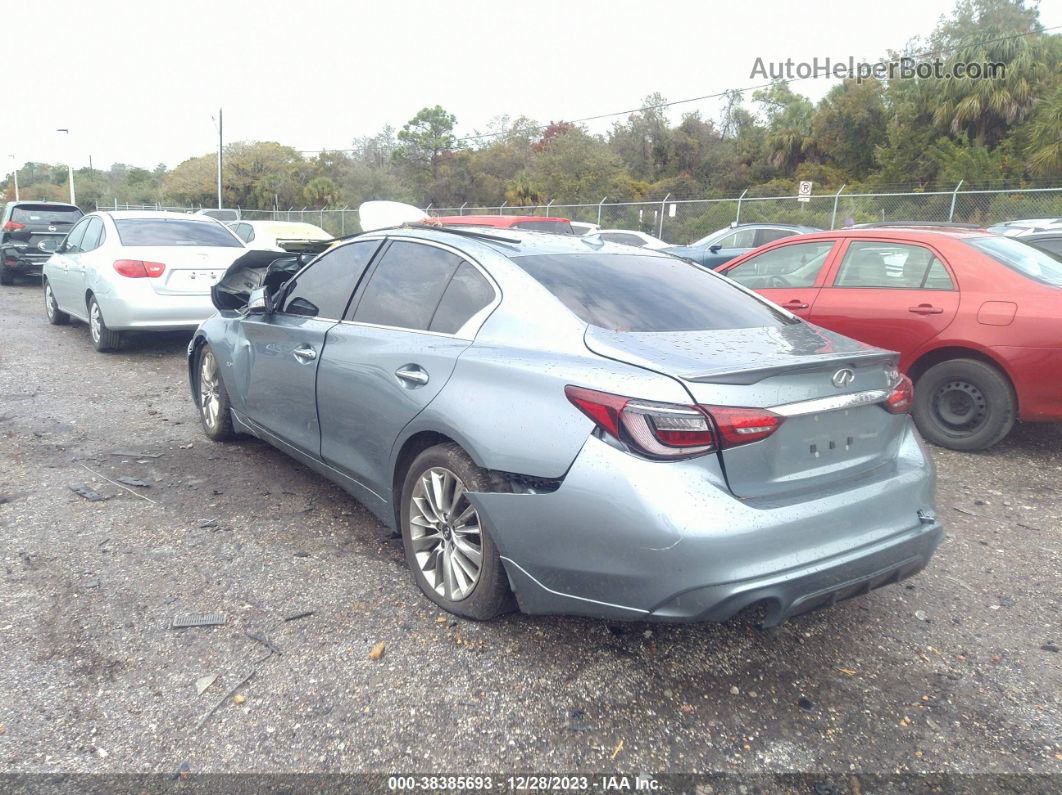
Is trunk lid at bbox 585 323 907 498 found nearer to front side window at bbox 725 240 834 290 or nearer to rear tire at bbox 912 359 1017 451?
rear tire at bbox 912 359 1017 451

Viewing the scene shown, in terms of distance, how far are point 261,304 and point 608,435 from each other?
9.34 ft

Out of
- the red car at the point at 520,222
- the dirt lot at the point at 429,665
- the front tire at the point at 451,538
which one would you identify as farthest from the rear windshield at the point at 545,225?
the front tire at the point at 451,538

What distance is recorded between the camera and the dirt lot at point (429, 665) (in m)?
2.52

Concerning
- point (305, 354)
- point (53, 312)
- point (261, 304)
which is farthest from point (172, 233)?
point (305, 354)

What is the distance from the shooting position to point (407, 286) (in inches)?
147

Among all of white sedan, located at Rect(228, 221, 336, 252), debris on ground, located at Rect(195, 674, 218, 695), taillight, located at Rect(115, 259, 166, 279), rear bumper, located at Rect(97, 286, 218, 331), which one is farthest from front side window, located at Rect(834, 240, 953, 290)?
white sedan, located at Rect(228, 221, 336, 252)

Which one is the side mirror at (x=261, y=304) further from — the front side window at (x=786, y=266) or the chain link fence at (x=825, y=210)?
the chain link fence at (x=825, y=210)

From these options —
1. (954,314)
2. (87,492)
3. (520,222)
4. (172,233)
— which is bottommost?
(87,492)

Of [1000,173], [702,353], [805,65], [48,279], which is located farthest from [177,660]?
[1000,173]

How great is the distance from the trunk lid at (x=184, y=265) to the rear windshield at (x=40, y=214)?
9.17 meters

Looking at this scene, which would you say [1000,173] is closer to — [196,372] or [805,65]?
[805,65]

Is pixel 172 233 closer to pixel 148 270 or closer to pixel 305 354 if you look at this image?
pixel 148 270

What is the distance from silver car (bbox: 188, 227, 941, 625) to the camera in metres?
2.52

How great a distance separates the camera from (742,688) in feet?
9.41
